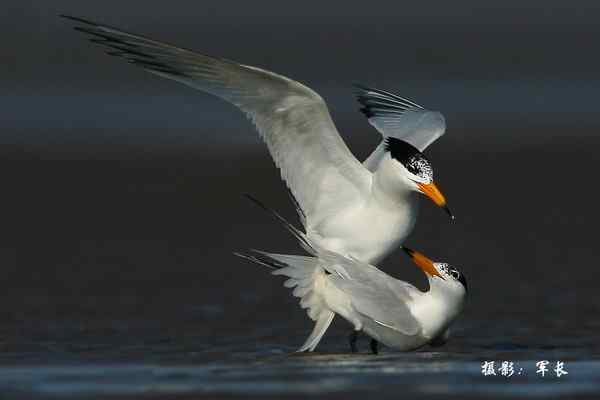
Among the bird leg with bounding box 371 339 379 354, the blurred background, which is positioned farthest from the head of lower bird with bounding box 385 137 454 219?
the blurred background

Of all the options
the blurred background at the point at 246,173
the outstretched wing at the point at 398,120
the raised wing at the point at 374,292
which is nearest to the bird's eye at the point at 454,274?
the raised wing at the point at 374,292

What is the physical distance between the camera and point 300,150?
10547mm

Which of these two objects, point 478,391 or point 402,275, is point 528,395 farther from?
point 402,275

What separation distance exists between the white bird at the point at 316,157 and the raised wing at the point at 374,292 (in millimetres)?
485

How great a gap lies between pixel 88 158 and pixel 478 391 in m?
11.1

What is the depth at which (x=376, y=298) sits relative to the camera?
977cm

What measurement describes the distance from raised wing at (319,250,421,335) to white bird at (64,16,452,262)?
485 millimetres

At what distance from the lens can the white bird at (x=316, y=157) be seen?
10185mm

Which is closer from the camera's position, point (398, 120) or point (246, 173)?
point (398, 120)

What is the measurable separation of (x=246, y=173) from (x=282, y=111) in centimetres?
751

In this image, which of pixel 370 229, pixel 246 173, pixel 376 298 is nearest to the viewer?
pixel 376 298

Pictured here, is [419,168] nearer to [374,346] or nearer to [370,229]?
[370,229]

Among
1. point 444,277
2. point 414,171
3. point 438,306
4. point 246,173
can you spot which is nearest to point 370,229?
point 414,171

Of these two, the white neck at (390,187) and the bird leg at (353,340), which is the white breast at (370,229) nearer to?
the white neck at (390,187)
